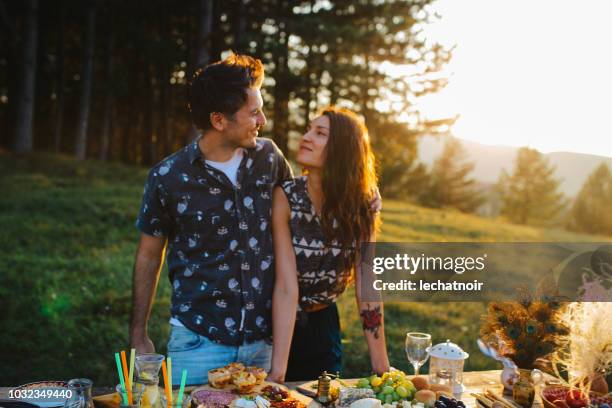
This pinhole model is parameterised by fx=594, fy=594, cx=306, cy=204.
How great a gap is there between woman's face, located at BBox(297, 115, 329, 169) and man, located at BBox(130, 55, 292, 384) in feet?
0.86

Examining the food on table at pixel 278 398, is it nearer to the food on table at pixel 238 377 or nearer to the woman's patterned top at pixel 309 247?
the food on table at pixel 238 377

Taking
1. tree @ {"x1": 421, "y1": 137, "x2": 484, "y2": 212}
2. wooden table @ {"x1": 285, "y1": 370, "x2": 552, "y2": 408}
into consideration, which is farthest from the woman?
tree @ {"x1": 421, "y1": 137, "x2": 484, "y2": 212}

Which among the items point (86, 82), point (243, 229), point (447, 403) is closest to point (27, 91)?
point (86, 82)

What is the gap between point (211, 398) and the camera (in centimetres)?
230

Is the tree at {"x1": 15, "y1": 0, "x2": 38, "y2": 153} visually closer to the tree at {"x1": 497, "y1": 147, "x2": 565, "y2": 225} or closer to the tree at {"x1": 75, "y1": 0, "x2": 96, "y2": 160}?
the tree at {"x1": 75, "y1": 0, "x2": 96, "y2": 160}

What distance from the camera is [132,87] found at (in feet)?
78.3

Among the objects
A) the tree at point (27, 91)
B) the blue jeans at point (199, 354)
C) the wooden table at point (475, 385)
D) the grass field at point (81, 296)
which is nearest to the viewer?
the wooden table at point (475, 385)

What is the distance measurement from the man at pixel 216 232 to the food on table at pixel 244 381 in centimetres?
46

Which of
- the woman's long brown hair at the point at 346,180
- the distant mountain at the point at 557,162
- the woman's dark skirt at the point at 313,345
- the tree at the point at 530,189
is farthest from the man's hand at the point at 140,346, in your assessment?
the tree at the point at 530,189

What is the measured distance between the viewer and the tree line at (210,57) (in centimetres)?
1548

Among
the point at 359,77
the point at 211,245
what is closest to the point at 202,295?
the point at 211,245

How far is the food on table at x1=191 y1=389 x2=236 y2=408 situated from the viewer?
2.25 metres

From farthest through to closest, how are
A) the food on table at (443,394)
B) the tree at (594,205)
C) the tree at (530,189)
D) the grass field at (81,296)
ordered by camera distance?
the tree at (530,189) < the tree at (594,205) < the grass field at (81,296) < the food on table at (443,394)

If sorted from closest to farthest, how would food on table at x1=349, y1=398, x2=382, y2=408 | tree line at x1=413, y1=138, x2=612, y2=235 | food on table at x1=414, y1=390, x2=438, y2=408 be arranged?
food on table at x1=349, y1=398, x2=382, y2=408 < food on table at x1=414, y1=390, x2=438, y2=408 < tree line at x1=413, y1=138, x2=612, y2=235
